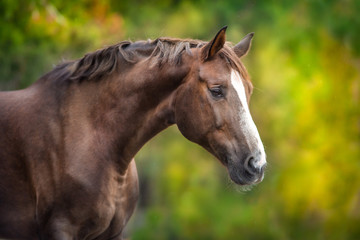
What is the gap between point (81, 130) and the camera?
4.17m

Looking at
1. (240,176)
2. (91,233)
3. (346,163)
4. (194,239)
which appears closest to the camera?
(240,176)

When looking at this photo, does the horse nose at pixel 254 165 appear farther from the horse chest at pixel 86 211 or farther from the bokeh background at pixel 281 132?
the bokeh background at pixel 281 132

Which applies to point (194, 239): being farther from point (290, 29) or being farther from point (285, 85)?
point (290, 29)

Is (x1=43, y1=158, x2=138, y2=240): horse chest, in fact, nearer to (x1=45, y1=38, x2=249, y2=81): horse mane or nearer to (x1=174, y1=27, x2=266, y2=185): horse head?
(x1=174, y1=27, x2=266, y2=185): horse head

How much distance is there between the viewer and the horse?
384 cm

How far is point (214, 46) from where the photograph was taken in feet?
12.6

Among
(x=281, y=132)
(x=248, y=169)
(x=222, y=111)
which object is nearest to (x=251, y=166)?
(x=248, y=169)

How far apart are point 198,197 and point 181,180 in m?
0.85

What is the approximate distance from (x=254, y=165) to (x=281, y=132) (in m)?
13.0

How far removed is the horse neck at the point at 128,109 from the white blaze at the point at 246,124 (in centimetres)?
55

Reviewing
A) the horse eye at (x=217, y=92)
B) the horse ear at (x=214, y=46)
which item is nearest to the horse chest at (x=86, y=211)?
the horse eye at (x=217, y=92)

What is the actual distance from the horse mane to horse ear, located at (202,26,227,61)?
15cm

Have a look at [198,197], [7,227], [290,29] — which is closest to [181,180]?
[198,197]

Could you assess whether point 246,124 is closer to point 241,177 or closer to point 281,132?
point 241,177
